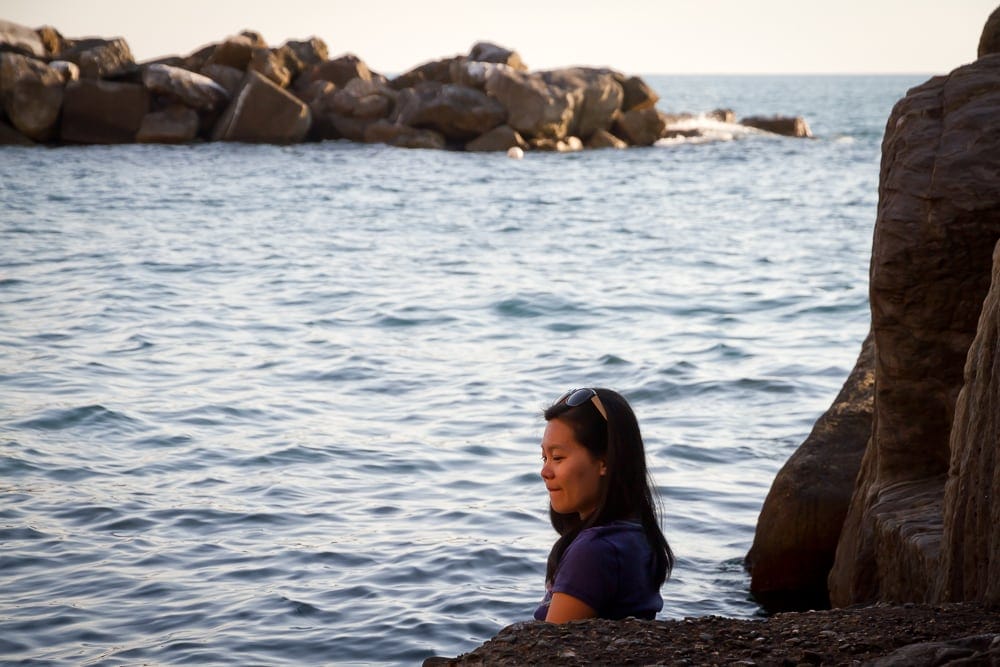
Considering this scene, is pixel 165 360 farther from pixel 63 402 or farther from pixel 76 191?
pixel 76 191

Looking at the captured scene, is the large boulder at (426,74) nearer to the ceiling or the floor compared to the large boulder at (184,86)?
nearer to the ceiling

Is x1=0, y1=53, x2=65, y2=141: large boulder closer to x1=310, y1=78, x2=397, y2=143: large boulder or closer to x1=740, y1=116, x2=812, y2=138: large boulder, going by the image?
x1=310, y1=78, x2=397, y2=143: large boulder

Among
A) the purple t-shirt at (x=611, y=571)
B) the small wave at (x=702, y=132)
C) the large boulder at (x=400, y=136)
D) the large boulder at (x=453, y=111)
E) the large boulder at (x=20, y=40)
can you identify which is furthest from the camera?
the small wave at (x=702, y=132)

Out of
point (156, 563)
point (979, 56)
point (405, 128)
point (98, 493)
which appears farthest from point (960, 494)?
point (405, 128)

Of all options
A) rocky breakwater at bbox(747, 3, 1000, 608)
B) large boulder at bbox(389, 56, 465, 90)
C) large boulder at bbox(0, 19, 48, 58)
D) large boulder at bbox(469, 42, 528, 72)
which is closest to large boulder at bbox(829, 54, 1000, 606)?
rocky breakwater at bbox(747, 3, 1000, 608)

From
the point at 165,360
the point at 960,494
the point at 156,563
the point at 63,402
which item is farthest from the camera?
the point at 165,360

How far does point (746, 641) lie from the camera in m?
3.64

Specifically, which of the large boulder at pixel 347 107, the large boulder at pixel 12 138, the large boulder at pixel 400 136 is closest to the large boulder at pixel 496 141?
the large boulder at pixel 400 136

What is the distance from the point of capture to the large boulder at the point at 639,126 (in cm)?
4144

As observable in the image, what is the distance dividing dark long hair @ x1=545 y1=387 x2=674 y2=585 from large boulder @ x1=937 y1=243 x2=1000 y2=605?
1003 mm

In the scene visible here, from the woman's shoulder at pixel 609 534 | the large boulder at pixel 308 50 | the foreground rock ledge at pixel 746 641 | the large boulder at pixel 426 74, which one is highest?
the large boulder at pixel 308 50

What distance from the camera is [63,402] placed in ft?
31.4

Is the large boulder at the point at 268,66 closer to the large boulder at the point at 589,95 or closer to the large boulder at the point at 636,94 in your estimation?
the large boulder at the point at 589,95

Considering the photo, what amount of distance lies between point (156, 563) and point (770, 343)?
24.4 ft
